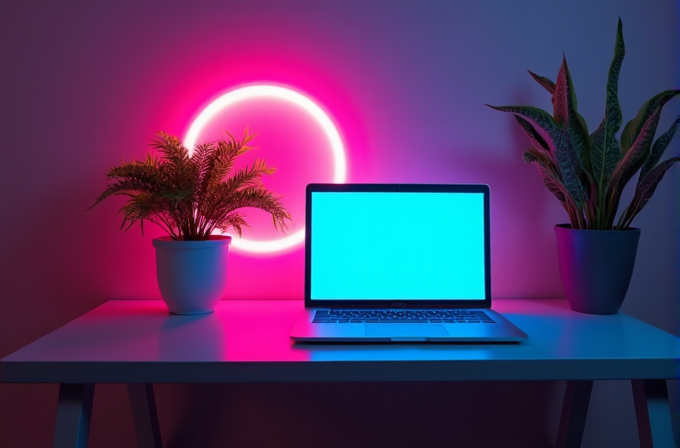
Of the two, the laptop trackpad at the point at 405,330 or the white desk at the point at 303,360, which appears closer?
the white desk at the point at 303,360

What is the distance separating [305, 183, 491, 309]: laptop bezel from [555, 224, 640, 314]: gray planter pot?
179 millimetres

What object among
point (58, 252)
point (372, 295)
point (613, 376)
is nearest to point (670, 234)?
point (613, 376)

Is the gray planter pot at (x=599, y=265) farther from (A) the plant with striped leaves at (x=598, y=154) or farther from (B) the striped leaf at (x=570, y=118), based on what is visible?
(B) the striped leaf at (x=570, y=118)

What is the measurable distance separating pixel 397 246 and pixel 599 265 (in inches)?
17.1

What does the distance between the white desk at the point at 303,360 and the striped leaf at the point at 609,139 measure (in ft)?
1.10

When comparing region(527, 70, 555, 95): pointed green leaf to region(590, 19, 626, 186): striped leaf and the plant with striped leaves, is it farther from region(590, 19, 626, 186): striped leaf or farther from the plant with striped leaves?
region(590, 19, 626, 186): striped leaf

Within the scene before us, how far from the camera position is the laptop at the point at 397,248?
117cm

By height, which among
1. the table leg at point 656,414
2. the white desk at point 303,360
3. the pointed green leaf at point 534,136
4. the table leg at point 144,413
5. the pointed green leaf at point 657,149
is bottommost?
the table leg at point 144,413

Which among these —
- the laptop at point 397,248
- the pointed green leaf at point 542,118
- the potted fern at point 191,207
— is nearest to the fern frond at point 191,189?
the potted fern at point 191,207

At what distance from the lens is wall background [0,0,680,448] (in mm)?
1262

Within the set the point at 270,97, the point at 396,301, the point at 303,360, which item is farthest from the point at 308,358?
the point at 270,97

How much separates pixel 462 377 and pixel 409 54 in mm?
805

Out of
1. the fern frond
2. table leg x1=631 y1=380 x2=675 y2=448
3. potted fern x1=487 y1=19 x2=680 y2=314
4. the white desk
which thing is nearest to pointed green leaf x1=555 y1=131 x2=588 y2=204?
potted fern x1=487 y1=19 x2=680 y2=314

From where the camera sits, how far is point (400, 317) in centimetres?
107
